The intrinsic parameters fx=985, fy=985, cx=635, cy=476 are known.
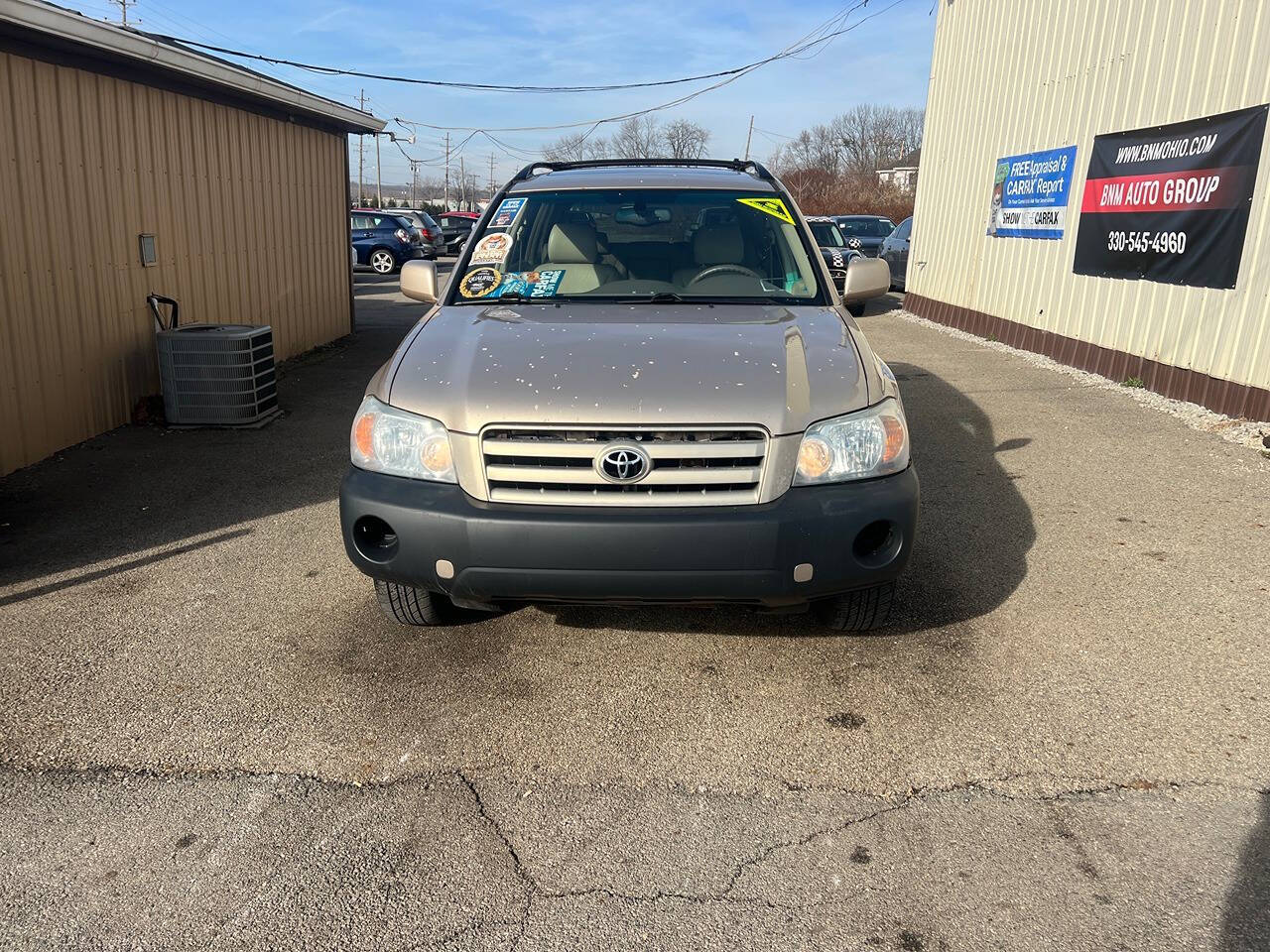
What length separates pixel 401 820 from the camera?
2.77 m

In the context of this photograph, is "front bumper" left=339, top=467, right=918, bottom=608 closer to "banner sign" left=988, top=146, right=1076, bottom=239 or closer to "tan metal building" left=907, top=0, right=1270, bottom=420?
"tan metal building" left=907, top=0, right=1270, bottom=420

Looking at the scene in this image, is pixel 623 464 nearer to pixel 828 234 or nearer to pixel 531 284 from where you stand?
pixel 531 284

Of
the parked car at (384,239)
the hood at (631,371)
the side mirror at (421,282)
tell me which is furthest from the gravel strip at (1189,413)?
the parked car at (384,239)

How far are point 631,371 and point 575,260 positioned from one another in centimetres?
148

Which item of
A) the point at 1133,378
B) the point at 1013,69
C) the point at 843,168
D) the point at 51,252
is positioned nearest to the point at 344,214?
the point at 51,252

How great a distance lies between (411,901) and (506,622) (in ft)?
5.42

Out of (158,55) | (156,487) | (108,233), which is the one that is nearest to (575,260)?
(156,487)

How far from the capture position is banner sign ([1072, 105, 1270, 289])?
25.4ft

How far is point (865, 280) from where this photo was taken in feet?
15.9

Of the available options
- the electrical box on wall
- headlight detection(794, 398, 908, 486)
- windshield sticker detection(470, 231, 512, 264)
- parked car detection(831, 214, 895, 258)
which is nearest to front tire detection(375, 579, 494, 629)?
headlight detection(794, 398, 908, 486)

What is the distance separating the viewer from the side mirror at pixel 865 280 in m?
4.86

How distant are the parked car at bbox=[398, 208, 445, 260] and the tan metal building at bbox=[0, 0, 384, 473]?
48.9ft

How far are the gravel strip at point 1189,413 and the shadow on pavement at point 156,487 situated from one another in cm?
631

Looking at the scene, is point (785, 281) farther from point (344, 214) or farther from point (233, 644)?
point (344, 214)
